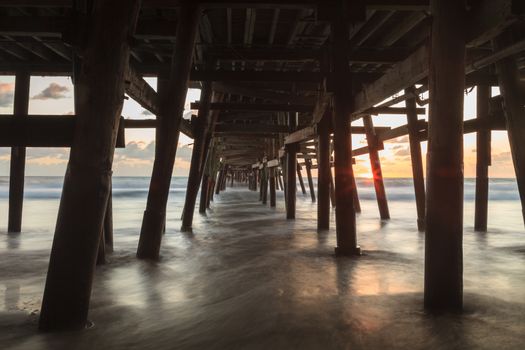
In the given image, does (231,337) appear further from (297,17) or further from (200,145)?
(200,145)

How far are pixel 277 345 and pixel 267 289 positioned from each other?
51.1 inches

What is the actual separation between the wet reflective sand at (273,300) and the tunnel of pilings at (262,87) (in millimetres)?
291

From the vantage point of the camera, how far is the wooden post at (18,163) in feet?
25.7

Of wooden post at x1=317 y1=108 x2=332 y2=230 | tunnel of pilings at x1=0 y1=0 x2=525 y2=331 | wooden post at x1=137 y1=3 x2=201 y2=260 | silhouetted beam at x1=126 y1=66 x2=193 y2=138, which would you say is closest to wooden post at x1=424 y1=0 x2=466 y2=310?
tunnel of pilings at x1=0 y1=0 x2=525 y2=331

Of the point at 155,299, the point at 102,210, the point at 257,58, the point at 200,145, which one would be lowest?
the point at 155,299

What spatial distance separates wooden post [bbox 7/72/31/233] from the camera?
25.7ft

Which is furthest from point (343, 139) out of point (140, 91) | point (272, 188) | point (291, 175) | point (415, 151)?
point (272, 188)

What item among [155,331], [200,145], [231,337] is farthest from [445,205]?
[200,145]

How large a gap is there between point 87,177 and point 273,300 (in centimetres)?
178

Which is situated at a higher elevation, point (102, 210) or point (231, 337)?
point (102, 210)

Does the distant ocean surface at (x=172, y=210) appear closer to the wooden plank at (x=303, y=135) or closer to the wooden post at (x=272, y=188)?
the wooden post at (x=272, y=188)

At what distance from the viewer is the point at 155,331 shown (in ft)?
9.31

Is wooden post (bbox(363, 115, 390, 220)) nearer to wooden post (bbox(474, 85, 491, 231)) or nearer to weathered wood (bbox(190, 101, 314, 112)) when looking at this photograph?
weathered wood (bbox(190, 101, 314, 112))

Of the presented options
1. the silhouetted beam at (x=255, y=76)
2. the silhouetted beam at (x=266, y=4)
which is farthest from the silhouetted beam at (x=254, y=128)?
the silhouetted beam at (x=266, y=4)
